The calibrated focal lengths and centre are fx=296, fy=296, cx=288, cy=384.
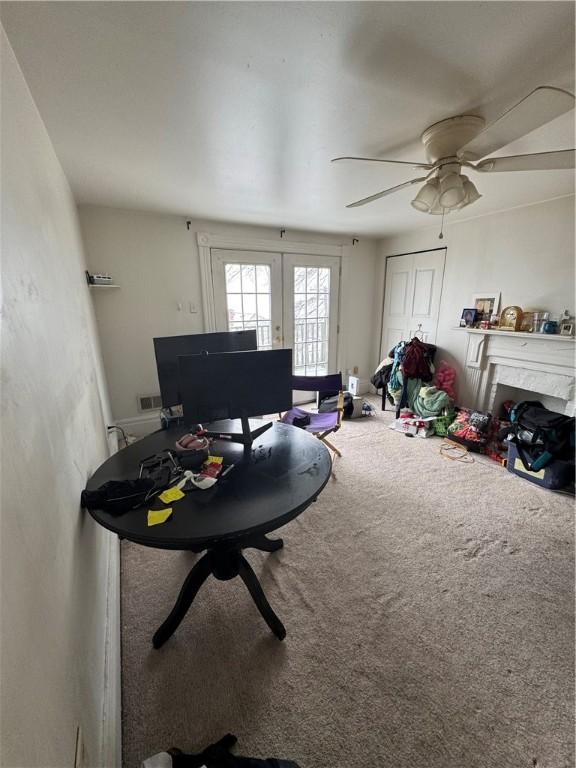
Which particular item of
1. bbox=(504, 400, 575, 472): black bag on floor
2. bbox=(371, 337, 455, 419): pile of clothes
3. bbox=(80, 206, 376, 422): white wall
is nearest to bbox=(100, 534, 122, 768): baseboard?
bbox=(80, 206, 376, 422): white wall

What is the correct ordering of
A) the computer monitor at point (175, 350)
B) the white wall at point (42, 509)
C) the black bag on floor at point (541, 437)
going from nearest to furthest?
the white wall at point (42, 509) < the computer monitor at point (175, 350) < the black bag on floor at point (541, 437)

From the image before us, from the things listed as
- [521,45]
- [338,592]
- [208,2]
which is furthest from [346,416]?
[208,2]

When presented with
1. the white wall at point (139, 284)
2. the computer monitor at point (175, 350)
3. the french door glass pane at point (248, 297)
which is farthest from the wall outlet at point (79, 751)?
the french door glass pane at point (248, 297)

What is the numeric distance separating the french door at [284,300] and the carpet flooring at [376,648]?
7.81 ft

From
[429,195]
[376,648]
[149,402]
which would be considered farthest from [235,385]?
[149,402]

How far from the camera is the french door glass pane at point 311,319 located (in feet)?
13.0

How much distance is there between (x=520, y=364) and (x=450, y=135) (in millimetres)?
2351

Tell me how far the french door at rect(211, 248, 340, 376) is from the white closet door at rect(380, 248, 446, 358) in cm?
79

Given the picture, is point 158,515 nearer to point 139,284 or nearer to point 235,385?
point 235,385

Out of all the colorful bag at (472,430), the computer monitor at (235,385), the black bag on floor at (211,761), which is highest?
the computer monitor at (235,385)

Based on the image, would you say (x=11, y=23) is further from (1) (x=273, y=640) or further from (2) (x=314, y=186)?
(1) (x=273, y=640)

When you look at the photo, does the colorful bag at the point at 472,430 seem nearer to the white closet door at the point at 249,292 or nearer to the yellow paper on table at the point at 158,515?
the white closet door at the point at 249,292

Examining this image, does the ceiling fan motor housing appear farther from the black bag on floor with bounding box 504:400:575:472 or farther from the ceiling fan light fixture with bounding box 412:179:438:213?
the black bag on floor with bounding box 504:400:575:472

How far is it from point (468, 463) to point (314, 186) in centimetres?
276
